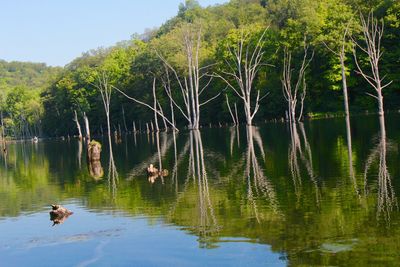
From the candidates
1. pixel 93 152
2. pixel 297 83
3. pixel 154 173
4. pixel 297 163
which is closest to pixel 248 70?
pixel 297 83

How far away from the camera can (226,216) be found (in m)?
16.1

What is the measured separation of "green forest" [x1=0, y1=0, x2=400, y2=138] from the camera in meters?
73.6

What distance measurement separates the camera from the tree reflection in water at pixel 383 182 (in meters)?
14.7

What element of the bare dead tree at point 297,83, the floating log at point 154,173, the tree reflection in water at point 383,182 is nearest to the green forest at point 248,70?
the bare dead tree at point 297,83

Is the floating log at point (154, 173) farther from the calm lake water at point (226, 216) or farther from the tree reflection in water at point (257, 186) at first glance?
the tree reflection in water at point (257, 186)

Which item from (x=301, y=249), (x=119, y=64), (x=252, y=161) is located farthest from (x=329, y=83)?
(x=301, y=249)

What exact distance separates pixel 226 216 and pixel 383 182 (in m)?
5.81

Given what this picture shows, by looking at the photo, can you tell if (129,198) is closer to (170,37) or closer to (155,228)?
(155,228)

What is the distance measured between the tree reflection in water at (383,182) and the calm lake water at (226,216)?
0.04 m

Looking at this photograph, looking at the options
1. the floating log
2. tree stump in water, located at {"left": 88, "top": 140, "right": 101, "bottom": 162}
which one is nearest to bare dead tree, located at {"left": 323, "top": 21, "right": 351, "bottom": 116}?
tree stump in water, located at {"left": 88, "top": 140, "right": 101, "bottom": 162}

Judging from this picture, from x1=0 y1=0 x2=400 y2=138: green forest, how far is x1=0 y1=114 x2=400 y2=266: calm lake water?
123ft

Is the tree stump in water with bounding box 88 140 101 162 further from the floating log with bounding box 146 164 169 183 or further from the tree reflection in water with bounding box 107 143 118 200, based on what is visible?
the floating log with bounding box 146 164 169 183

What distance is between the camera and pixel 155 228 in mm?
15844

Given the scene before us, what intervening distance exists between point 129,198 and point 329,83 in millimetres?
62318
